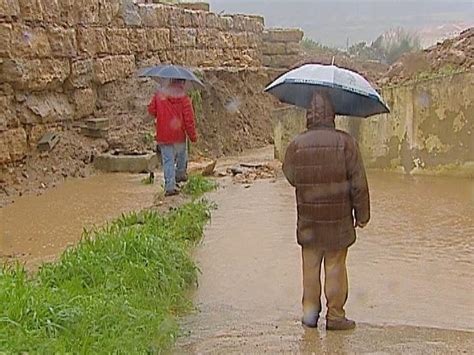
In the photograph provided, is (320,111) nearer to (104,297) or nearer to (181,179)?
(104,297)

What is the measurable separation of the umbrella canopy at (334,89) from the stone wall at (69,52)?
23.7ft

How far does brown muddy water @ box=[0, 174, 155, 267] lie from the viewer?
8.18 m

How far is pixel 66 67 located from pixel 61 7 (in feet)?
3.14

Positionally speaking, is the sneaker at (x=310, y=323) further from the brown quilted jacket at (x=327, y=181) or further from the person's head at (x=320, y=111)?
the person's head at (x=320, y=111)

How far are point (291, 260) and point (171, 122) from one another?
144 inches

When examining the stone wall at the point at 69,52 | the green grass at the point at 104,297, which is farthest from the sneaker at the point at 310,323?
the stone wall at the point at 69,52

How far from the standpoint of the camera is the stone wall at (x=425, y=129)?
1098cm

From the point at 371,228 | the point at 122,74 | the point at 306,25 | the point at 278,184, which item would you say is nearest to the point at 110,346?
the point at 371,228

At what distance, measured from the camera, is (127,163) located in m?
13.3

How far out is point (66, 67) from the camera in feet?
44.1

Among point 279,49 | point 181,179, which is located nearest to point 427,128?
point 181,179

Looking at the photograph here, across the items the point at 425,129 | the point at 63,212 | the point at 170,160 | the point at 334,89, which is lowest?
the point at 63,212

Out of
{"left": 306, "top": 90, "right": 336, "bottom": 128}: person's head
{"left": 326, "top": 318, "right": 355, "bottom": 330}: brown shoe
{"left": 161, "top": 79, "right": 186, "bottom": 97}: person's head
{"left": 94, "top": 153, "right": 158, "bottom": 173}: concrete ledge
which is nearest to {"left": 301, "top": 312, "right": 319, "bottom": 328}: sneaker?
{"left": 326, "top": 318, "right": 355, "bottom": 330}: brown shoe

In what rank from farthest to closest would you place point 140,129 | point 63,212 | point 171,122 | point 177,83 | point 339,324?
point 140,129 < point 177,83 < point 171,122 < point 63,212 < point 339,324
